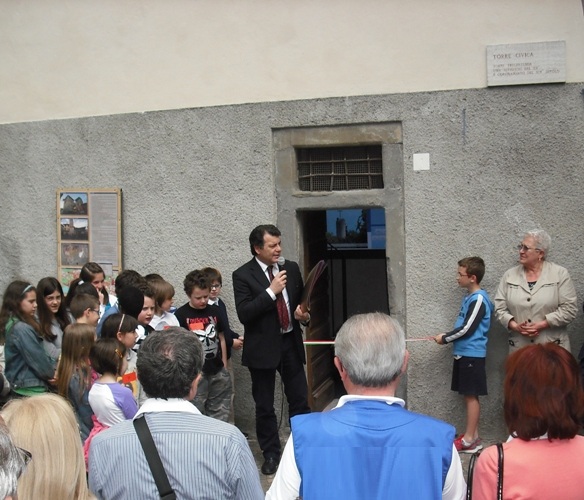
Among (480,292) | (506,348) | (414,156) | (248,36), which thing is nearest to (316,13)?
(248,36)

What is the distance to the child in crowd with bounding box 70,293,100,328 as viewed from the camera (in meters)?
6.24

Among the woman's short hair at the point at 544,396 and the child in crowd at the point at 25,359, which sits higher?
the woman's short hair at the point at 544,396

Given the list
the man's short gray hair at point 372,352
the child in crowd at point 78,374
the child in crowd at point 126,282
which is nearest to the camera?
the man's short gray hair at point 372,352

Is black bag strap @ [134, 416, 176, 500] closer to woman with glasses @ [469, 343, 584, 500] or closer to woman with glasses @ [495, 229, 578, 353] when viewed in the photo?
woman with glasses @ [469, 343, 584, 500]

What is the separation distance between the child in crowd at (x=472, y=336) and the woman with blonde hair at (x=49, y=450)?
4.80 m

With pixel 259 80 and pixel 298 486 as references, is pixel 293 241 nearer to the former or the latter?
pixel 259 80

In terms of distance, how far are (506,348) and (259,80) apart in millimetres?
3248

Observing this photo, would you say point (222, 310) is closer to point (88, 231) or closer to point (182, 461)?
point (88, 231)

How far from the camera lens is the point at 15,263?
28.6 feet

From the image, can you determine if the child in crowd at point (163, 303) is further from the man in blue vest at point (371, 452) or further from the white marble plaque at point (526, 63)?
the man in blue vest at point (371, 452)

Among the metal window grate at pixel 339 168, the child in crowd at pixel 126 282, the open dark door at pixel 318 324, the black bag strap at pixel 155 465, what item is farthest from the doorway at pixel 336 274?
the black bag strap at pixel 155 465

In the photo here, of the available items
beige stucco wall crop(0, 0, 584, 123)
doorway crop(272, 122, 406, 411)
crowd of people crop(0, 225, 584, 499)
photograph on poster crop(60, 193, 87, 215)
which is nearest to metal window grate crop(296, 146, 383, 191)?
doorway crop(272, 122, 406, 411)

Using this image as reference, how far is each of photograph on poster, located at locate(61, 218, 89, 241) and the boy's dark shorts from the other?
3.81 m

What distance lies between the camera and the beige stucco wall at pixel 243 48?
7387 millimetres
